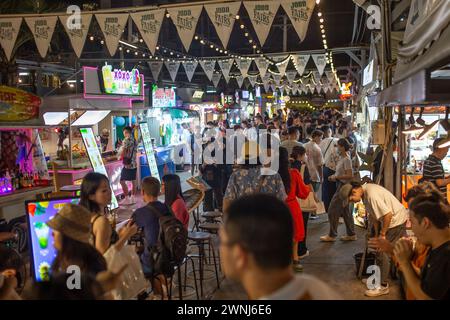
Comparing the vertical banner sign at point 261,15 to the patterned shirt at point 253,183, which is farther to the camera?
the vertical banner sign at point 261,15

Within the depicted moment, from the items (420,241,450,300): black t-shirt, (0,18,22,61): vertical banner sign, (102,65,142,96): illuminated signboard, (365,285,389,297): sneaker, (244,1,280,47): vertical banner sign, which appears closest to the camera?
(420,241,450,300): black t-shirt

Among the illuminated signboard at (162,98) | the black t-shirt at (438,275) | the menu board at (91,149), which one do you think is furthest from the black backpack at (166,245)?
the illuminated signboard at (162,98)

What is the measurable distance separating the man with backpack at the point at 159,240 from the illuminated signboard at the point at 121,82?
8414mm

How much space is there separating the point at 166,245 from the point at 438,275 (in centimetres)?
266

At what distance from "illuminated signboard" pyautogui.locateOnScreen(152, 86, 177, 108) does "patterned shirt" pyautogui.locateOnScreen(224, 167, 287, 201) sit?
1276 centimetres

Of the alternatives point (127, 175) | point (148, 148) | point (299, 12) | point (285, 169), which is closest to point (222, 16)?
point (299, 12)

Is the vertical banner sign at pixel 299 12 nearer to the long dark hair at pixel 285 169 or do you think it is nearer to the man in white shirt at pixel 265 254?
the long dark hair at pixel 285 169

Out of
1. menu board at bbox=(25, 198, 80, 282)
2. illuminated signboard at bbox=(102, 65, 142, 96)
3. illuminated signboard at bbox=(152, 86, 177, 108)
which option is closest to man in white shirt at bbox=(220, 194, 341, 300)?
menu board at bbox=(25, 198, 80, 282)

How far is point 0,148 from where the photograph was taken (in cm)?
916

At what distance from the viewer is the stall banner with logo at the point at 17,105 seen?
823cm

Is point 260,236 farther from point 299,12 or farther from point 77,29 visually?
point 77,29

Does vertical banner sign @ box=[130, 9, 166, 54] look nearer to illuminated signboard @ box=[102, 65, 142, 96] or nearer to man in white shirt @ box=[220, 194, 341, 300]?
illuminated signboard @ box=[102, 65, 142, 96]

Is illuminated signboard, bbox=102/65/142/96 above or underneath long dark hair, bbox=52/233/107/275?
above

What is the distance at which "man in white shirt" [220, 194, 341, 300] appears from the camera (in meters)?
1.90
